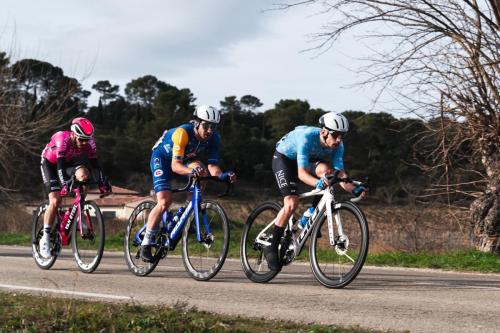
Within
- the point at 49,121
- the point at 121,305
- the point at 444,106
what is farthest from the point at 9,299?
the point at 49,121

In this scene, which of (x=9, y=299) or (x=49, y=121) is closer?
(x=9, y=299)

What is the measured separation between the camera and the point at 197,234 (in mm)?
8445

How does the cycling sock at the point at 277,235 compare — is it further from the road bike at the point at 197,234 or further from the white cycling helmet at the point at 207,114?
the white cycling helmet at the point at 207,114

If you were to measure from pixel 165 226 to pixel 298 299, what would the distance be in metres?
2.56

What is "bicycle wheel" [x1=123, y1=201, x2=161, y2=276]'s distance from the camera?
9055 millimetres

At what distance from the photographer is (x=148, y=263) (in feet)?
29.9

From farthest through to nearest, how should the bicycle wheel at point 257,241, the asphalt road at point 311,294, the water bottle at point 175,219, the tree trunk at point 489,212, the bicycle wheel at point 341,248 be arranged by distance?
A: the tree trunk at point 489,212 < the water bottle at point 175,219 < the bicycle wheel at point 257,241 < the bicycle wheel at point 341,248 < the asphalt road at point 311,294

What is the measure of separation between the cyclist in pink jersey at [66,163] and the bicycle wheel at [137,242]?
609 mm

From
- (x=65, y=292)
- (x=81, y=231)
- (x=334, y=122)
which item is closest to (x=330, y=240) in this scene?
(x=334, y=122)

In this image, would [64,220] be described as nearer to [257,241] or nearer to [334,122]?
[257,241]

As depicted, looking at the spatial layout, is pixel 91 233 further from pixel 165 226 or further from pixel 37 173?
pixel 37 173

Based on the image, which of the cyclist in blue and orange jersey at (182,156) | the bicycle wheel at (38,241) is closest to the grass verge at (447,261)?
the bicycle wheel at (38,241)

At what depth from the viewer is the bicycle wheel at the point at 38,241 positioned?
999cm

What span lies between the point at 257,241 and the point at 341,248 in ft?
4.51
